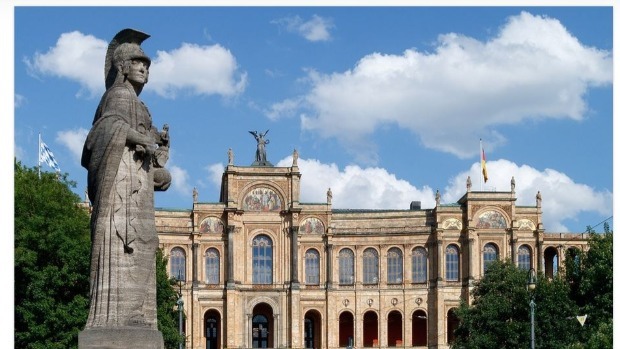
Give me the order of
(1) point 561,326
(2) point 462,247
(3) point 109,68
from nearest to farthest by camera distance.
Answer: (3) point 109,68 → (1) point 561,326 → (2) point 462,247

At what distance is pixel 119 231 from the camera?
15.5 metres

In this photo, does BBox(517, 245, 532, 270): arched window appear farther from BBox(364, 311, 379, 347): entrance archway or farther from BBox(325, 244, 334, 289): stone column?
BBox(325, 244, 334, 289): stone column

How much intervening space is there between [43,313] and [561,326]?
28.8 m

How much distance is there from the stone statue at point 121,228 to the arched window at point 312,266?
8981cm

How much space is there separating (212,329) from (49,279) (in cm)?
5500

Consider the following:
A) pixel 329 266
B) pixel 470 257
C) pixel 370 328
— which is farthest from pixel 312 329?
pixel 470 257

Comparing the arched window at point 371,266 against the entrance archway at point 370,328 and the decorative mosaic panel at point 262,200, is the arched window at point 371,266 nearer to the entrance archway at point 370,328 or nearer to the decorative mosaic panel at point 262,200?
the entrance archway at point 370,328

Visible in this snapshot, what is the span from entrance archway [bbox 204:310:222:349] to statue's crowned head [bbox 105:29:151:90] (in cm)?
8870

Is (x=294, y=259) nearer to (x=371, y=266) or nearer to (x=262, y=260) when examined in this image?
(x=262, y=260)

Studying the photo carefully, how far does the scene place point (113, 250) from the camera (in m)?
15.4

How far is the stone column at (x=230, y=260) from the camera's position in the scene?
337ft

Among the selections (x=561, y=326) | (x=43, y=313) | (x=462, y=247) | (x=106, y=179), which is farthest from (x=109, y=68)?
(x=462, y=247)

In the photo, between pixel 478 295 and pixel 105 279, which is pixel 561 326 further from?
pixel 105 279

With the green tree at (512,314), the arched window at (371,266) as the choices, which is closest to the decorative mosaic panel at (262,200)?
the arched window at (371,266)
